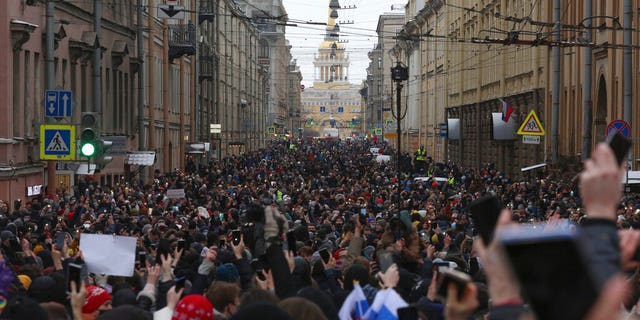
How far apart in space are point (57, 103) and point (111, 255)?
14.9 m

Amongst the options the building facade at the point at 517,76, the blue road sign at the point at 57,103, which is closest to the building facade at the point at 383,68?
the building facade at the point at 517,76

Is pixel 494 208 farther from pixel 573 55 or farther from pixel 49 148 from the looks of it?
pixel 573 55

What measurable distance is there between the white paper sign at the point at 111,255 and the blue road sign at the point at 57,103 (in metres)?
14.6

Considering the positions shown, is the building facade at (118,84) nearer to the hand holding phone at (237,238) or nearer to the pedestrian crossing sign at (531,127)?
the pedestrian crossing sign at (531,127)

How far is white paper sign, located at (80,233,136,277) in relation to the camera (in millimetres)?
9125

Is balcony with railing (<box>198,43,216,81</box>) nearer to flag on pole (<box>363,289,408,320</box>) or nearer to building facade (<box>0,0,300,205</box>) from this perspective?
building facade (<box>0,0,300,205</box>)

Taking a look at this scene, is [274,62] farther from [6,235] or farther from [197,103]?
[6,235]

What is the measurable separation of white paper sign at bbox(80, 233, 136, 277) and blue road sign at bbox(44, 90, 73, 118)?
1458 centimetres

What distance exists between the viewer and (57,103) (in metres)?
23.6

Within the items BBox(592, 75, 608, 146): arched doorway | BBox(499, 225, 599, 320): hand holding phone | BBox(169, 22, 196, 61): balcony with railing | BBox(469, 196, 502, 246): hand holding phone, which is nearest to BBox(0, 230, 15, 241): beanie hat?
BBox(469, 196, 502, 246): hand holding phone

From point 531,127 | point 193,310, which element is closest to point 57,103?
point 531,127

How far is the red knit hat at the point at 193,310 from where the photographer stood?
5.14m

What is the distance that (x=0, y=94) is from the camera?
27.9 meters

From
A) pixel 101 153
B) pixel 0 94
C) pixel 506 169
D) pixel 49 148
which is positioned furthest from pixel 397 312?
pixel 506 169
